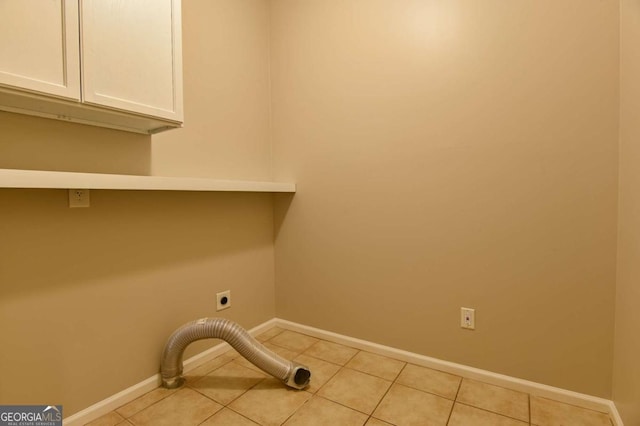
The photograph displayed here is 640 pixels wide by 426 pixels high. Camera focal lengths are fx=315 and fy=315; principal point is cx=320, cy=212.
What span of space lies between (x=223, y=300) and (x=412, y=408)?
123 cm

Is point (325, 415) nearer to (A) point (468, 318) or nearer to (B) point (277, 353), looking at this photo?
(B) point (277, 353)

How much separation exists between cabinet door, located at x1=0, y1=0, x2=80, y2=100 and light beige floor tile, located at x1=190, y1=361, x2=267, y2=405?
4.66 ft

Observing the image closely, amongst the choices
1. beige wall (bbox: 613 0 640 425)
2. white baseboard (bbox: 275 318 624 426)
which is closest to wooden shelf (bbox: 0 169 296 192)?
white baseboard (bbox: 275 318 624 426)

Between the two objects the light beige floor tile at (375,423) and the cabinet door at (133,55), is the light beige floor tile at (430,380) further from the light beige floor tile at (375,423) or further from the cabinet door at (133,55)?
the cabinet door at (133,55)

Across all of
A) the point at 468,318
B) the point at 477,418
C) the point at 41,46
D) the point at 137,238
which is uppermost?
the point at 41,46

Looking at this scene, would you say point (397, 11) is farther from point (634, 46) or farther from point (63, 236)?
point (63, 236)

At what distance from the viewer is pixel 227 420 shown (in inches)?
54.6

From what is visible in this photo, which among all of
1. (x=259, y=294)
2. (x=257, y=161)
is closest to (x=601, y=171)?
(x=257, y=161)

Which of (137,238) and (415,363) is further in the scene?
(415,363)

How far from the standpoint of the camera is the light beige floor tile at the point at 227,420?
4.47ft

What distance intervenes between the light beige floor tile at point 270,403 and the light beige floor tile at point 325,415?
0.13 ft

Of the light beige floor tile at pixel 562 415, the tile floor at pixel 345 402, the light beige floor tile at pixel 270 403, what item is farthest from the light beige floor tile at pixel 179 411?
the light beige floor tile at pixel 562 415

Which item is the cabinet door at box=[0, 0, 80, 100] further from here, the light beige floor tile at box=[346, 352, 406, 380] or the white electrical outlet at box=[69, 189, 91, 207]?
the light beige floor tile at box=[346, 352, 406, 380]

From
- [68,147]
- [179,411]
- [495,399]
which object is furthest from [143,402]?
[495,399]
